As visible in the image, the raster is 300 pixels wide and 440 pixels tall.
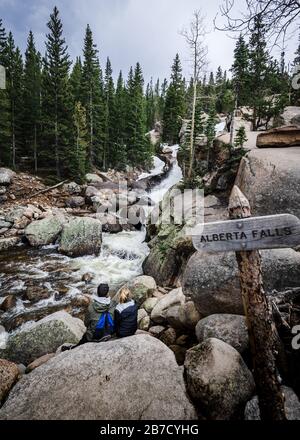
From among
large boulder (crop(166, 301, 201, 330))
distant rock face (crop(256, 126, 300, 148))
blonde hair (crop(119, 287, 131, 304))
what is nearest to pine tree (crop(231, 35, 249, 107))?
distant rock face (crop(256, 126, 300, 148))

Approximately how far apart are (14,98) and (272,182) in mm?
31244

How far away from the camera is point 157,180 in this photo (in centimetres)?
3775

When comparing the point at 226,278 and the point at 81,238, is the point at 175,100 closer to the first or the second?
the point at 81,238

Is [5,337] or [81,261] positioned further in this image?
[81,261]

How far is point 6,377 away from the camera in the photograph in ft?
14.3

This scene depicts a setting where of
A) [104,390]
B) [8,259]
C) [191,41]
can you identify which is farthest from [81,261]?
[191,41]

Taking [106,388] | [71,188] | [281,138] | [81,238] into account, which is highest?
[281,138]

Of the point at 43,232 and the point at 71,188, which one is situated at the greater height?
the point at 71,188

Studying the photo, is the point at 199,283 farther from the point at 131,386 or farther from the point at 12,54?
the point at 12,54

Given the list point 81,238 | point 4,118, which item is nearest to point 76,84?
point 4,118

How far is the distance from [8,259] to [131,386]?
12.4 meters

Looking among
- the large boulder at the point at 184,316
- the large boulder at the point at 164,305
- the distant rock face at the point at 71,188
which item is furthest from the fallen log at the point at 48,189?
the large boulder at the point at 184,316

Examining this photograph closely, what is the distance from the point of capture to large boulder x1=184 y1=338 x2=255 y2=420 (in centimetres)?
362

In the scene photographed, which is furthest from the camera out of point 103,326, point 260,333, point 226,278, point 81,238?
point 81,238
